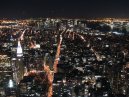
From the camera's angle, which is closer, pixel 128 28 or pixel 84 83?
pixel 84 83

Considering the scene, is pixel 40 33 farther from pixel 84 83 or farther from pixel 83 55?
pixel 84 83

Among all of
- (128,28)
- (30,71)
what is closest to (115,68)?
(30,71)

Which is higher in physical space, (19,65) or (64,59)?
(64,59)

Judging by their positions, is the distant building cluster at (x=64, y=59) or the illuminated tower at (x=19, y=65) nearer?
the distant building cluster at (x=64, y=59)

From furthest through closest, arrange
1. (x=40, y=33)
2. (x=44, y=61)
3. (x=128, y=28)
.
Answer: (x=128, y=28) < (x=40, y=33) < (x=44, y=61)

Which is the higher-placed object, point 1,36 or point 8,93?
point 1,36

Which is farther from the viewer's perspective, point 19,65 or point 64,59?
point 64,59

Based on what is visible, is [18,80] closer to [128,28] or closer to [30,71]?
[30,71]

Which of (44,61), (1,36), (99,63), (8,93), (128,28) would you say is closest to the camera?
(8,93)

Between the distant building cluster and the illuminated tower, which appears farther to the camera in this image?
the illuminated tower
